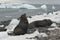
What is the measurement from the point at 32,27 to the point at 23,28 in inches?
49.0

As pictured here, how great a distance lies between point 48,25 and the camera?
836 cm

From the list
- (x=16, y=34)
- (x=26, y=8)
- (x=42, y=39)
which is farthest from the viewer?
(x=26, y=8)

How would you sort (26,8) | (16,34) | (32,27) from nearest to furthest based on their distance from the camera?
(16,34), (32,27), (26,8)

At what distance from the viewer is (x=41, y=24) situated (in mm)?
8266

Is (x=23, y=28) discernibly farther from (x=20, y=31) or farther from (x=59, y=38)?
(x=59, y=38)

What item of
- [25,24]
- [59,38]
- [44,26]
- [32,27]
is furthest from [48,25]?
[59,38]

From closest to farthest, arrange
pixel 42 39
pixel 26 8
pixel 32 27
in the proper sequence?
pixel 42 39 < pixel 32 27 < pixel 26 8

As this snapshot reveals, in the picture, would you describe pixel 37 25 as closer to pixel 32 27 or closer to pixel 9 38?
pixel 32 27

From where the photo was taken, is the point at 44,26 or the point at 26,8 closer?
the point at 44,26

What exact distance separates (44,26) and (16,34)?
1.97 meters

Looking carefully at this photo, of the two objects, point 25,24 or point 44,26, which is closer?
point 25,24

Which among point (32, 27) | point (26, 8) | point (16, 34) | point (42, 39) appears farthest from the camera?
point (26, 8)

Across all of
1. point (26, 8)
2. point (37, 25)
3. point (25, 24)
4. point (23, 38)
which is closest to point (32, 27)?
point (37, 25)

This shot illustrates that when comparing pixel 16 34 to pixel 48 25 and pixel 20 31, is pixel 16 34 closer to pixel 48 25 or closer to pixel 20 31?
pixel 20 31
